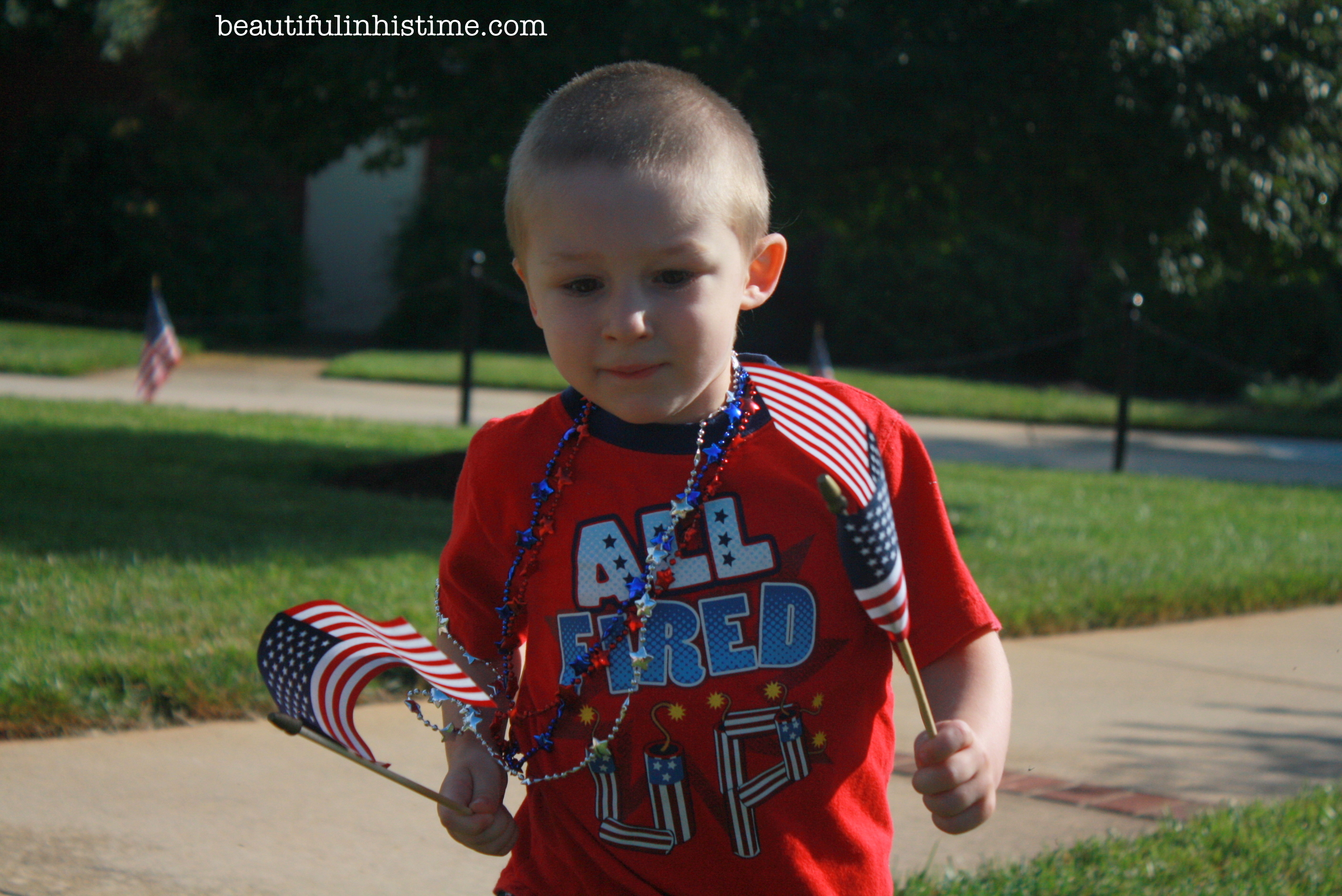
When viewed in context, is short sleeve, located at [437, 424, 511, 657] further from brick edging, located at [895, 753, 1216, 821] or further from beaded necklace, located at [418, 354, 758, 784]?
brick edging, located at [895, 753, 1216, 821]

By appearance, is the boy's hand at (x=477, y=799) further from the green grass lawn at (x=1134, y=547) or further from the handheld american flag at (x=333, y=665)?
the green grass lawn at (x=1134, y=547)

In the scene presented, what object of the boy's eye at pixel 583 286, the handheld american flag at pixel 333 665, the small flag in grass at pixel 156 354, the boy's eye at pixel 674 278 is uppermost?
the boy's eye at pixel 674 278

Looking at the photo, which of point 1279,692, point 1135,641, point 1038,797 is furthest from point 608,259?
point 1135,641

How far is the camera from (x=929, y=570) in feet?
5.87

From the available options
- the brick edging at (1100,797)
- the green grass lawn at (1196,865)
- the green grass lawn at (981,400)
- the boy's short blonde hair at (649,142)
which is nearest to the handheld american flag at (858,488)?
the boy's short blonde hair at (649,142)

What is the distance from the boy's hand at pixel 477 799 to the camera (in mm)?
1793

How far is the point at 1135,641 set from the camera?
198 inches

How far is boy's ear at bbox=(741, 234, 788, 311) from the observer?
6.09ft

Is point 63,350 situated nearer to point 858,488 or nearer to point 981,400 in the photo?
point 981,400

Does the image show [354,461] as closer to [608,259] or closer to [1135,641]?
[1135,641]

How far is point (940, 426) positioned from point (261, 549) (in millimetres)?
9222

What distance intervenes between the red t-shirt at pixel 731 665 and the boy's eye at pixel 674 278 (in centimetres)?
22

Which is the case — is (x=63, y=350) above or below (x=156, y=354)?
below

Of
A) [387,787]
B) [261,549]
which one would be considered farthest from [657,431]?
[261,549]
